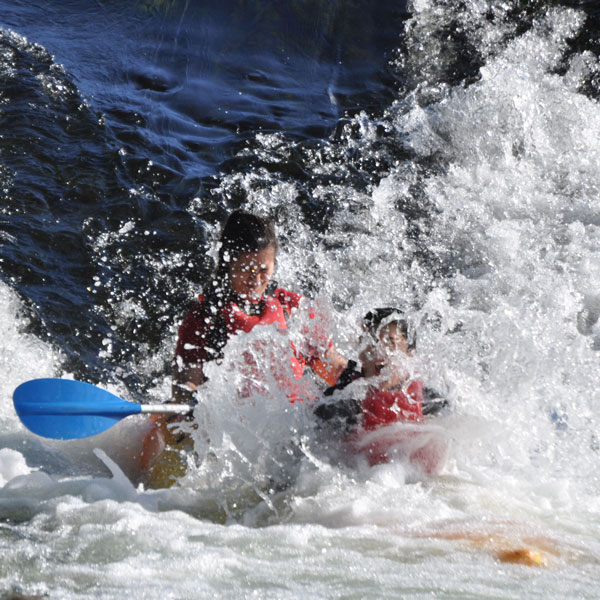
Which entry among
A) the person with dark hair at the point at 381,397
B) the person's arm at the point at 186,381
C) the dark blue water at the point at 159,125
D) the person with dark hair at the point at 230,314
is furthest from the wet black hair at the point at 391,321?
the dark blue water at the point at 159,125

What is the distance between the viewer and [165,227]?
5391mm

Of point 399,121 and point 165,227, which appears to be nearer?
point 165,227

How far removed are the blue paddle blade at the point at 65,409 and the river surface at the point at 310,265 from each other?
163mm

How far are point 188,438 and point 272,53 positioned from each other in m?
5.17

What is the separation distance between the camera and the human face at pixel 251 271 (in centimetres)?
326

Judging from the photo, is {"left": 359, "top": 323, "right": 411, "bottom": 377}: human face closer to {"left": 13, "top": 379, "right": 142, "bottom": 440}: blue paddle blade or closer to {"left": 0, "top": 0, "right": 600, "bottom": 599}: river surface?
{"left": 0, "top": 0, "right": 600, "bottom": 599}: river surface

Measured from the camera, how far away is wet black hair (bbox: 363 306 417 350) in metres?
3.19

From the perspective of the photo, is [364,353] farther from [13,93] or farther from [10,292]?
[13,93]

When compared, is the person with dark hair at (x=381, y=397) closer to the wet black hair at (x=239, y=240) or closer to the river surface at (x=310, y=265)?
the river surface at (x=310, y=265)

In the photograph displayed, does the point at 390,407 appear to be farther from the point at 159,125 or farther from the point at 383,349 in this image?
the point at 159,125


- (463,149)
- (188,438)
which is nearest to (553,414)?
(188,438)

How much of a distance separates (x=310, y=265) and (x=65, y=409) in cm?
239

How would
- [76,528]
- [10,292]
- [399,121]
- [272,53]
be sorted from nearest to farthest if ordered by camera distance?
[76,528] → [10,292] → [399,121] → [272,53]

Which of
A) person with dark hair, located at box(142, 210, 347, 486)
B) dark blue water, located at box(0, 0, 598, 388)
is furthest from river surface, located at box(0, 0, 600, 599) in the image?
person with dark hair, located at box(142, 210, 347, 486)
